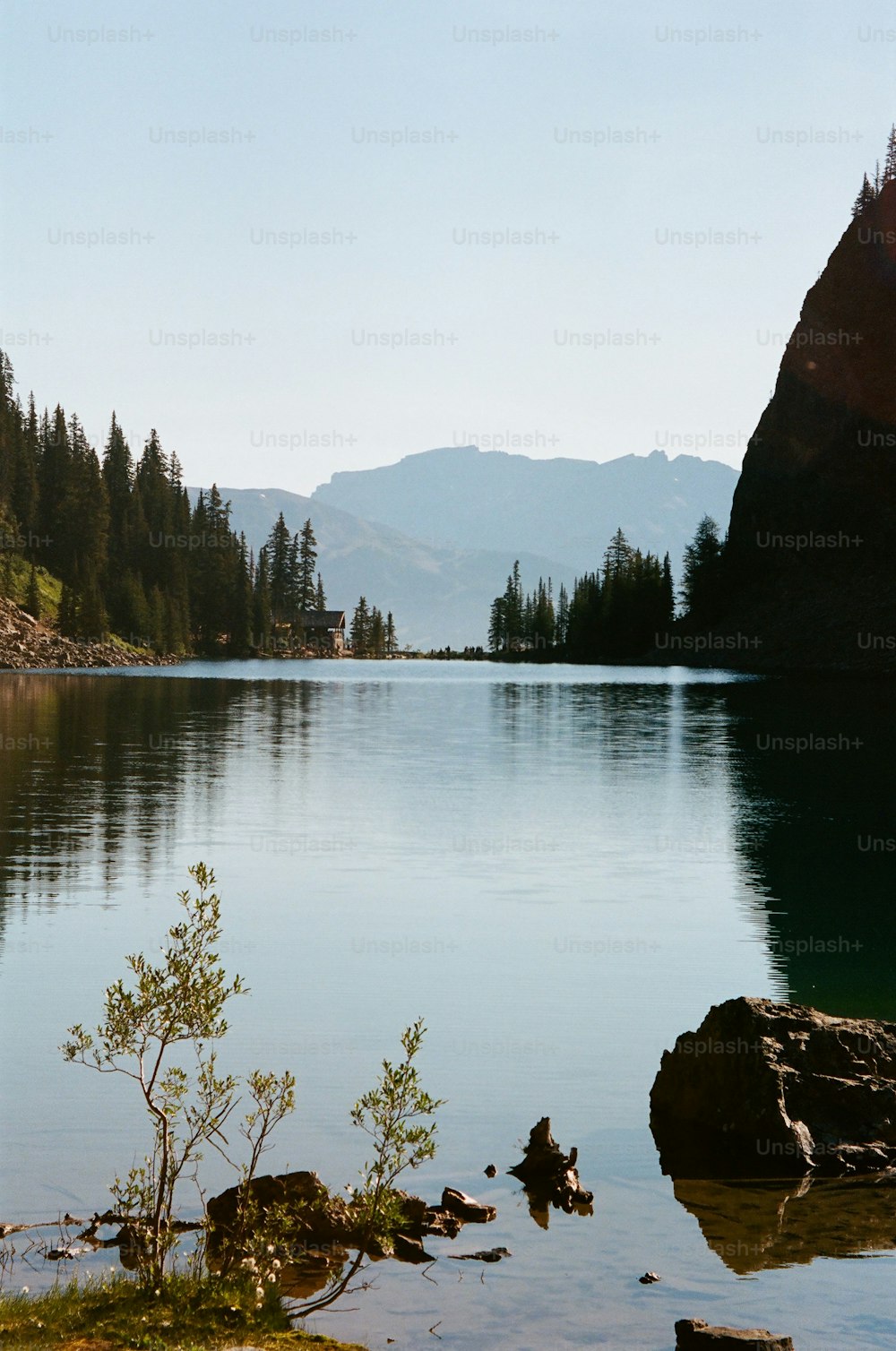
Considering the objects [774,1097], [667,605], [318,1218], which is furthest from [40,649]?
[318,1218]

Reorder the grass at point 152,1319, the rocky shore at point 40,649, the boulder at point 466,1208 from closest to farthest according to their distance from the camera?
the grass at point 152,1319, the boulder at point 466,1208, the rocky shore at point 40,649

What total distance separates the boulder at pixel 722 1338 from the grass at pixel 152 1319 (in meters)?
2.21

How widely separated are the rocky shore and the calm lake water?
101200 millimetres

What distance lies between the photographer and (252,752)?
5625cm

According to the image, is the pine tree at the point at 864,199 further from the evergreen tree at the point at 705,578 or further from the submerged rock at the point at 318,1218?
the submerged rock at the point at 318,1218

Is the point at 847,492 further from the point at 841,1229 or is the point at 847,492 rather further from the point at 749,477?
the point at 841,1229

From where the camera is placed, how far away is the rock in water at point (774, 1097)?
44.0 ft

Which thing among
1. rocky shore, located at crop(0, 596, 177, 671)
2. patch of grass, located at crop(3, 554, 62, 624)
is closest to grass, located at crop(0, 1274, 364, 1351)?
rocky shore, located at crop(0, 596, 177, 671)

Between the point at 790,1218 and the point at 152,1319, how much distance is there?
5.92 meters

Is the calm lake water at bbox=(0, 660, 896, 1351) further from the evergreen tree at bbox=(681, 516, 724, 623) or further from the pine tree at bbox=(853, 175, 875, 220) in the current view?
the pine tree at bbox=(853, 175, 875, 220)

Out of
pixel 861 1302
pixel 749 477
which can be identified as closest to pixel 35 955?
pixel 861 1302

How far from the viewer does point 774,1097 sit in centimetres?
1371

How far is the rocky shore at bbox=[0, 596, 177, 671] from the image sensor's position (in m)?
156

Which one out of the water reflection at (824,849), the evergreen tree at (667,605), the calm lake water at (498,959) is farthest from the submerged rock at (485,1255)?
the evergreen tree at (667,605)
